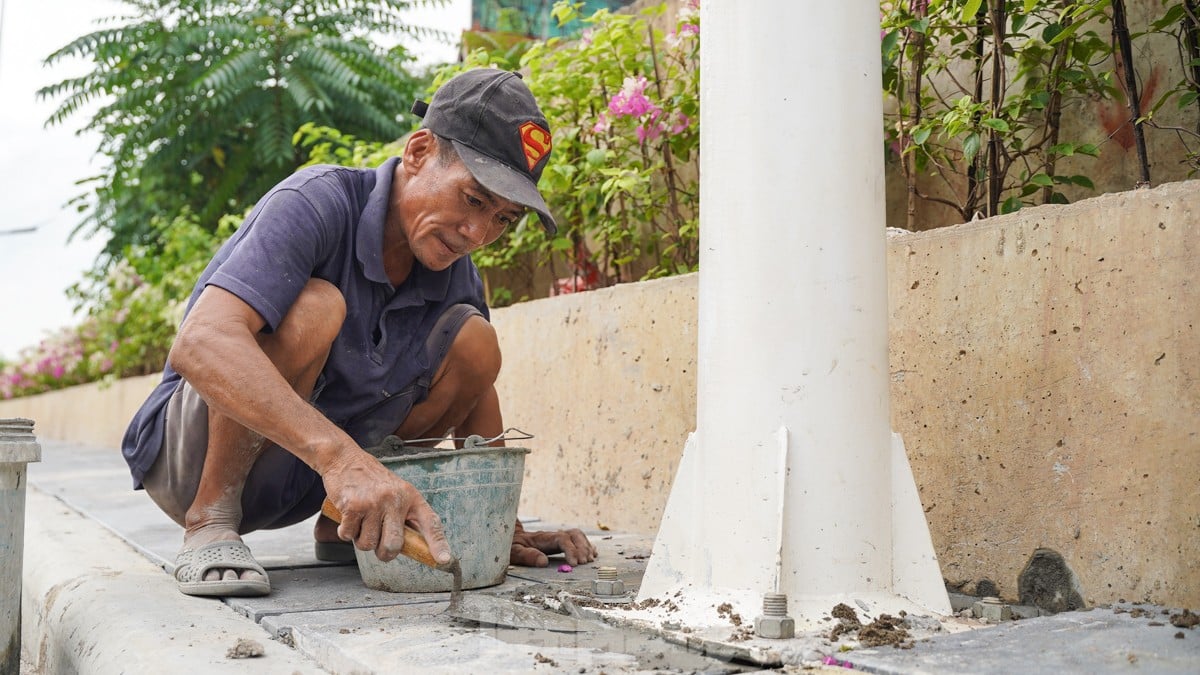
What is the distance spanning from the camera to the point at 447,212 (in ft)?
7.90

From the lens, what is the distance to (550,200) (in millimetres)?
4500

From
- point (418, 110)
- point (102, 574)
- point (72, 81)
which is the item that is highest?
point (72, 81)

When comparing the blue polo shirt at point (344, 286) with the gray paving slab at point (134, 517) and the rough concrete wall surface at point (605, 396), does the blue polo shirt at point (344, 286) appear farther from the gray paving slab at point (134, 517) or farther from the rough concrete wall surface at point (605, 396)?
the rough concrete wall surface at point (605, 396)

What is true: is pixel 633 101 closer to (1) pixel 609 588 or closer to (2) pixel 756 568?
(1) pixel 609 588

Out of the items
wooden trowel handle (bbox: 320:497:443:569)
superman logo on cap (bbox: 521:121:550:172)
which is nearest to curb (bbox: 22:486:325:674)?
wooden trowel handle (bbox: 320:497:443:569)

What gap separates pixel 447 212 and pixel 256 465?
0.78 metres

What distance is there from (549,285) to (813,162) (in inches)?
135

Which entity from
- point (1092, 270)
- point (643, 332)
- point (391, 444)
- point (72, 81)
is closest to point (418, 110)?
point (391, 444)

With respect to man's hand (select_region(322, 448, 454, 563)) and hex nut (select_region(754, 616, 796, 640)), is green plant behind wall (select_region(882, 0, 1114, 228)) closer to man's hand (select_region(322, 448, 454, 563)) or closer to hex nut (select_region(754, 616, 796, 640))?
hex nut (select_region(754, 616, 796, 640))

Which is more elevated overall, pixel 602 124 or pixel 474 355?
pixel 602 124

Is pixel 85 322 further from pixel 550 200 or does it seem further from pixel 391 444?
pixel 391 444

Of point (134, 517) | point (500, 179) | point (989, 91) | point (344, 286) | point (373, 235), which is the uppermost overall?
point (989, 91)

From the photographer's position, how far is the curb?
176cm

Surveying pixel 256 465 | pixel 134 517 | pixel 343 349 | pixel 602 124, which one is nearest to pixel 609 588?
pixel 343 349
